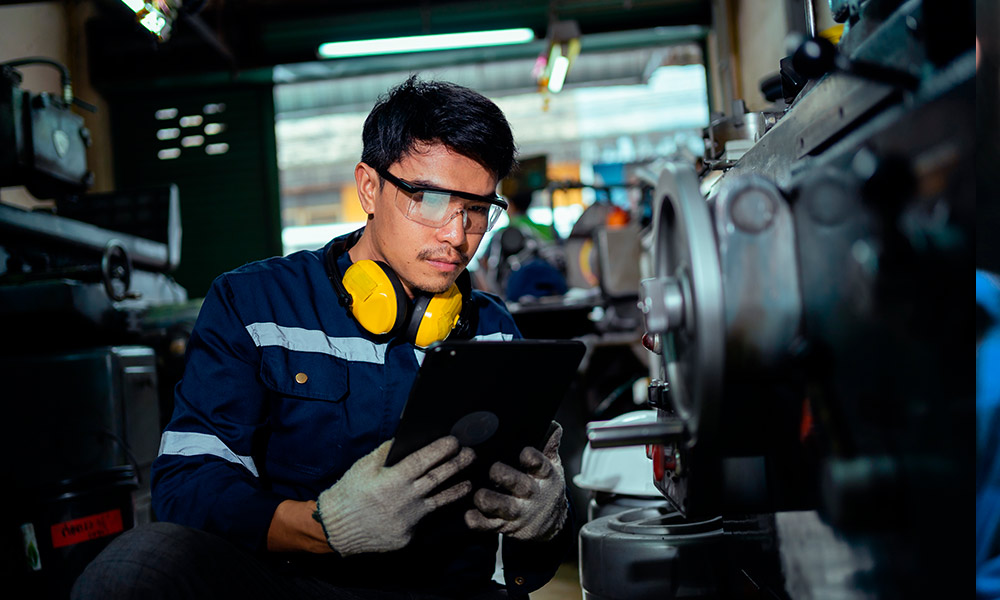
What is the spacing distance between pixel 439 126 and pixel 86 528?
141 cm

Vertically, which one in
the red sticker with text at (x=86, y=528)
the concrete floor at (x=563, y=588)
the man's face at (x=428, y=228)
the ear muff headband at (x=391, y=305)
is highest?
the man's face at (x=428, y=228)

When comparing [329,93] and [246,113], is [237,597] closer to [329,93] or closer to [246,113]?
[246,113]

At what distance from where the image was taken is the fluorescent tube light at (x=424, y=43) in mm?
5828

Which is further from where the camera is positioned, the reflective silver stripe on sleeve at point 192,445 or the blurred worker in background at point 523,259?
the blurred worker in background at point 523,259

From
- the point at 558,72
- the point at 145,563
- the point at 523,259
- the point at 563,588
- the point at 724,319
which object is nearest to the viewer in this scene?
the point at 724,319

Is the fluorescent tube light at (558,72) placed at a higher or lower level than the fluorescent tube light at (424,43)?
lower

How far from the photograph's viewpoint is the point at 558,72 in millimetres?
5645

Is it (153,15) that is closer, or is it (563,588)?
(563,588)

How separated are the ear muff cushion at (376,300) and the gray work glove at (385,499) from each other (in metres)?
0.27

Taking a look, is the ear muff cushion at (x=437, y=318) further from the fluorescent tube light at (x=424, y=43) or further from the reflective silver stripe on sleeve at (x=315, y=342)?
the fluorescent tube light at (x=424, y=43)

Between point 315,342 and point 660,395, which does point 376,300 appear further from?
point 660,395

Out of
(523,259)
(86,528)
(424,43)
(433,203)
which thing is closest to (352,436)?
(433,203)

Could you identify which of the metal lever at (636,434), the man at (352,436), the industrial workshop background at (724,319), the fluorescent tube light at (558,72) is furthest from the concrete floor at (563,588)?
the fluorescent tube light at (558,72)

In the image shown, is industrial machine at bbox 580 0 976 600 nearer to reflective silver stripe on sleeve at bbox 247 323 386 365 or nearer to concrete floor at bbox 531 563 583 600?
reflective silver stripe on sleeve at bbox 247 323 386 365
